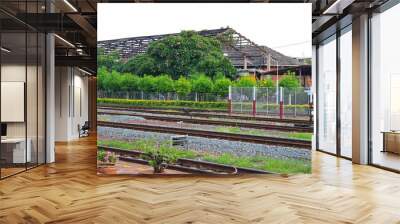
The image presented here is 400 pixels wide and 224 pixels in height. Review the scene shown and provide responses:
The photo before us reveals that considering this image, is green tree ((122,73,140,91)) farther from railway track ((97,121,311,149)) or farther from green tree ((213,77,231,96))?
green tree ((213,77,231,96))

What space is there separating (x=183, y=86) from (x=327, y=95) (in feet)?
17.1

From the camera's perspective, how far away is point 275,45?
698 centimetres

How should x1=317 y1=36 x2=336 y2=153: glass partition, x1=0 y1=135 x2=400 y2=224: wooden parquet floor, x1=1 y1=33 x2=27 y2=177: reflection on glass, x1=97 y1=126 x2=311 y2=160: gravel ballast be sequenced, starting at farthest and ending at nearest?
1. x1=317 y1=36 x2=336 y2=153: glass partition
2. x1=97 y1=126 x2=311 y2=160: gravel ballast
3. x1=1 y1=33 x2=27 y2=177: reflection on glass
4. x1=0 y1=135 x2=400 y2=224: wooden parquet floor

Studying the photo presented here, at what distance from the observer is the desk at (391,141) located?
23.8 feet

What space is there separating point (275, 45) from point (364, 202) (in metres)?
3.10

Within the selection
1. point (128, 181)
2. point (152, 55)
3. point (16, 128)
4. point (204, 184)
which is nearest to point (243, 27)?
point (152, 55)

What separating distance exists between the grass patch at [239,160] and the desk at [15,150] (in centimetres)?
169

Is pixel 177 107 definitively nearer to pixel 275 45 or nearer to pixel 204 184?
pixel 204 184

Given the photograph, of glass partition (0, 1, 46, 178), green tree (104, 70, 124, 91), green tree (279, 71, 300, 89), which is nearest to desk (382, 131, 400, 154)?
green tree (279, 71, 300, 89)

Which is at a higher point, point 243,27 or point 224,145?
point 243,27

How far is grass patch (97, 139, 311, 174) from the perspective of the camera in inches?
271

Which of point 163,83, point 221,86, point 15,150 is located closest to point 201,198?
point 221,86

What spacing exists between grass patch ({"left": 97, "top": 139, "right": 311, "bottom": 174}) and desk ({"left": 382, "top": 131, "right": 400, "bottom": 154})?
1.72m

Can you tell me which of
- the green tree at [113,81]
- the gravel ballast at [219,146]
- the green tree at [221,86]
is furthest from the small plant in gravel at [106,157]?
the green tree at [221,86]
